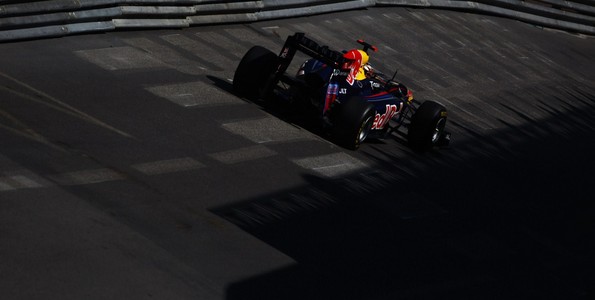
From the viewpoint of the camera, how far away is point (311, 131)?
17328mm

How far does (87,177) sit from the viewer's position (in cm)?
1298

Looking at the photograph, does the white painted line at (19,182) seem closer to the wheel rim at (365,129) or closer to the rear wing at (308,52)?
the rear wing at (308,52)

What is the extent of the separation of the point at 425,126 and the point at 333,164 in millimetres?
2476

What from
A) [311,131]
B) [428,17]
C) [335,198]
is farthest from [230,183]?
[428,17]

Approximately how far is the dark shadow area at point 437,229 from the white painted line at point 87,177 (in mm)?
1334

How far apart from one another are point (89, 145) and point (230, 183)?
1.79m

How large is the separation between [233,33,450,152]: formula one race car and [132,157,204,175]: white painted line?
306cm

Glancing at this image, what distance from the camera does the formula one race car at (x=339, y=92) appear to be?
55.0 feet

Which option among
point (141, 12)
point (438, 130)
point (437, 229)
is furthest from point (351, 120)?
point (141, 12)

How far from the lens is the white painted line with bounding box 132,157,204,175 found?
13.7 m

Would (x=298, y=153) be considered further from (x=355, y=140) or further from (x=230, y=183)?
(x=230, y=183)

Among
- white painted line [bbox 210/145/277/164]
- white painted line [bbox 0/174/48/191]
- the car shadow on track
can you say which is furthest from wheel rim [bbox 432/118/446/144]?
white painted line [bbox 0/174/48/191]

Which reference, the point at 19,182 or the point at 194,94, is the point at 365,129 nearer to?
the point at 194,94

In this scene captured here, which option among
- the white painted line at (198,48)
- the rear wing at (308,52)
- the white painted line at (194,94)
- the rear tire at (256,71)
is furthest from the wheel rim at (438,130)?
the white painted line at (198,48)
